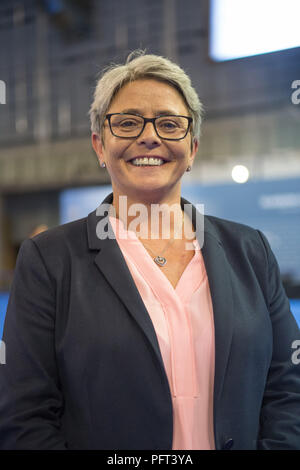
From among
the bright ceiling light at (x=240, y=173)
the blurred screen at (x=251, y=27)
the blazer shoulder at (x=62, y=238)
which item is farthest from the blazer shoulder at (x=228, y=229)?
the bright ceiling light at (x=240, y=173)

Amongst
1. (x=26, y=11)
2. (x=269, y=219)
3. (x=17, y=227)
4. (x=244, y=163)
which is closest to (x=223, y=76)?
(x=244, y=163)

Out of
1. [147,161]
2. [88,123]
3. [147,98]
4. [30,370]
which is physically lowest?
[30,370]

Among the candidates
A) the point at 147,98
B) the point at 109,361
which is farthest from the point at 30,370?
the point at 147,98

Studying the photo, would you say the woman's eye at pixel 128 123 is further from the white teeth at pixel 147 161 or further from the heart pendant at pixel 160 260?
the heart pendant at pixel 160 260

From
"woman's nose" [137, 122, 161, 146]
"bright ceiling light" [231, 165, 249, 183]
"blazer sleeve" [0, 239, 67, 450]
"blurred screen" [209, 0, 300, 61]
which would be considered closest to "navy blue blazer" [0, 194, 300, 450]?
"blazer sleeve" [0, 239, 67, 450]

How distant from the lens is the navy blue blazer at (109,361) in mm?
903

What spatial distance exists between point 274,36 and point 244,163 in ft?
12.1

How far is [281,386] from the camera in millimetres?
1054

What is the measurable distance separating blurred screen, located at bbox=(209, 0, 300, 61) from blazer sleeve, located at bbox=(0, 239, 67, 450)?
4.33 feet

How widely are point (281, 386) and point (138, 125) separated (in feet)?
2.35

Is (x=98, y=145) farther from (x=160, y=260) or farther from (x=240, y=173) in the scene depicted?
(x=240, y=173)

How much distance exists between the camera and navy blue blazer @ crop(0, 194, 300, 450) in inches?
35.6

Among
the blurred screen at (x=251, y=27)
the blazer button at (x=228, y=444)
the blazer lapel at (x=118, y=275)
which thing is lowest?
the blazer button at (x=228, y=444)

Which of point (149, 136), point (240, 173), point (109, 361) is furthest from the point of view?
point (240, 173)
